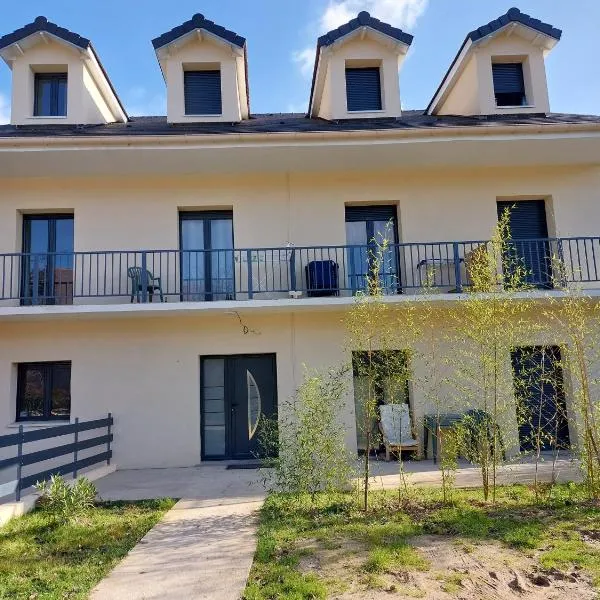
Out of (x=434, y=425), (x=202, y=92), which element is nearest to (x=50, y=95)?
(x=202, y=92)

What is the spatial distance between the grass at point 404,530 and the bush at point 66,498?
227cm

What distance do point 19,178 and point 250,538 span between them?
8794 millimetres

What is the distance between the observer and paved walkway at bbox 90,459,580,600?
4324mm

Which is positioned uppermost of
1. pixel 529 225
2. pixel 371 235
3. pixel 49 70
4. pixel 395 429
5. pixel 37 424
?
pixel 49 70

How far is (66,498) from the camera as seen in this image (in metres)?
6.40

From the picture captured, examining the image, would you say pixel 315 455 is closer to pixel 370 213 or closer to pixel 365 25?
pixel 370 213

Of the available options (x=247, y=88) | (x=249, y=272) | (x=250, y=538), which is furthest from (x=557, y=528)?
(x=247, y=88)

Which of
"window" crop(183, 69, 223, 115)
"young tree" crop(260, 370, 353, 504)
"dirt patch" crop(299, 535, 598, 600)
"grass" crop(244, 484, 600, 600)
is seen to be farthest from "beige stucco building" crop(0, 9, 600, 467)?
"dirt patch" crop(299, 535, 598, 600)

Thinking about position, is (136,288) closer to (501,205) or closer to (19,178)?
(19,178)

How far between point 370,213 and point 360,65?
→ 3.80 meters

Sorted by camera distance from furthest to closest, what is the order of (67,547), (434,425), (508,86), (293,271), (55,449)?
(508,86)
(293,271)
(434,425)
(55,449)
(67,547)

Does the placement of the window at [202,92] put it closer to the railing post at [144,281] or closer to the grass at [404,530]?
the railing post at [144,281]

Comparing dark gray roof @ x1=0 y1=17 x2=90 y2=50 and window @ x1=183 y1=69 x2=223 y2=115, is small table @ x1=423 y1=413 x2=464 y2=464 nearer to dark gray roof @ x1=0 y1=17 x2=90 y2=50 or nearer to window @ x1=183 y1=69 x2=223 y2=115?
window @ x1=183 y1=69 x2=223 y2=115

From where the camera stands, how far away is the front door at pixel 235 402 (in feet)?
33.8
